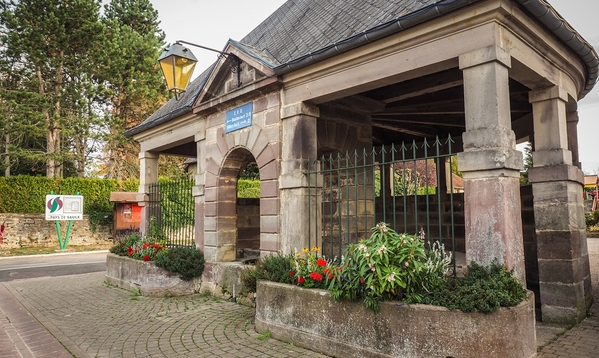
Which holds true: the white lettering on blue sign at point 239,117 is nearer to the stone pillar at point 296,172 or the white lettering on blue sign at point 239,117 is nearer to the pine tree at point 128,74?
the stone pillar at point 296,172

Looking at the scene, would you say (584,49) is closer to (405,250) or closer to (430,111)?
(430,111)

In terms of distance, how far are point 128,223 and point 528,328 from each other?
1954cm

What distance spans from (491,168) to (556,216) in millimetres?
2283

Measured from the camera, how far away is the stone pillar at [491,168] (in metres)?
3.94

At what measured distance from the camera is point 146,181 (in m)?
10.4

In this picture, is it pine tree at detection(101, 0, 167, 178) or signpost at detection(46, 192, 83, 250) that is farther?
pine tree at detection(101, 0, 167, 178)

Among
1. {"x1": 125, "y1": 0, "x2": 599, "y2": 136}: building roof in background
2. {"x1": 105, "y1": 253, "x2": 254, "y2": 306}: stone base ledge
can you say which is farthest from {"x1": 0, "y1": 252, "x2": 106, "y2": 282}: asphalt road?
{"x1": 125, "y1": 0, "x2": 599, "y2": 136}: building roof in background

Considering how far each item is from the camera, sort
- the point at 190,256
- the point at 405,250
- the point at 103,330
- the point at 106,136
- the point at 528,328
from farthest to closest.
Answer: the point at 106,136 < the point at 190,256 < the point at 103,330 < the point at 405,250 < the point at 528,328

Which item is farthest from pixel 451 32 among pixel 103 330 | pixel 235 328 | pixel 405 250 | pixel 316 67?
pixel 103 330

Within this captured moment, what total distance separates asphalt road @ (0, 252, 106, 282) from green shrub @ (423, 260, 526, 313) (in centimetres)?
1139

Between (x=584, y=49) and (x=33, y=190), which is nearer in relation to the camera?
(x=584, y=49)

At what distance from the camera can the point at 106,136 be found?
71.1ft

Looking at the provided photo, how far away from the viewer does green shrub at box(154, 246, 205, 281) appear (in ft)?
25.1

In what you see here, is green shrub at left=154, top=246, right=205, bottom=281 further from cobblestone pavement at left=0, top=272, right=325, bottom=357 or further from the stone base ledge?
cobblestone pavement at left=0, top=272, right=325, bottom=357
